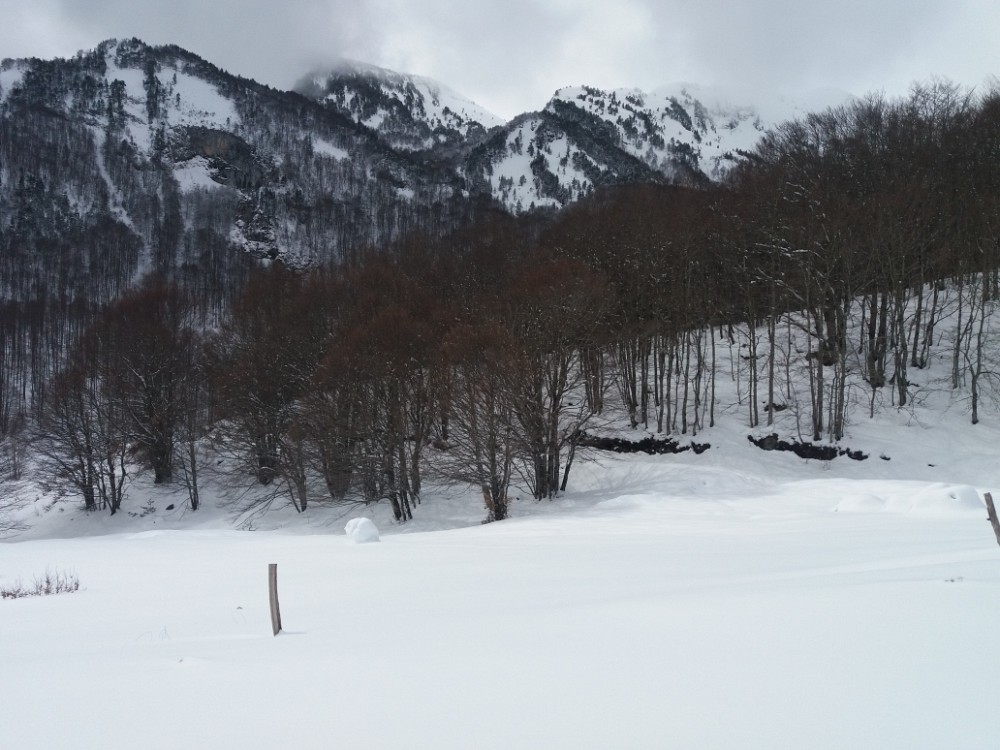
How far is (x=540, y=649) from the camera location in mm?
4633

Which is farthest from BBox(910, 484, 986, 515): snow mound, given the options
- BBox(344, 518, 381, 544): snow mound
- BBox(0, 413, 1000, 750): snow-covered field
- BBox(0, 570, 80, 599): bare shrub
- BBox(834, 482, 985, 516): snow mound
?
BBox(0, 570, 80, 599): bare shrub

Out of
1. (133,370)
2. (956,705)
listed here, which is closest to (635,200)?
(133,370)

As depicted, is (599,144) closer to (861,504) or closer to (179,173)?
(179,173)

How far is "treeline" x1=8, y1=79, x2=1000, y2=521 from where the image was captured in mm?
24766

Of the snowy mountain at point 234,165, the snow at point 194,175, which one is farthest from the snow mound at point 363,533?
the snow at point 194,175

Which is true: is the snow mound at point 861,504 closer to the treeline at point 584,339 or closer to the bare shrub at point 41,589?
the treeline at point 584,339

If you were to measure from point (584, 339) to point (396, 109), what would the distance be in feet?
552

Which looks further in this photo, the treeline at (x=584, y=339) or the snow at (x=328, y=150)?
the snow at (x=328, y=150)

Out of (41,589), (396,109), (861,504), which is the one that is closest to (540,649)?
(41,589)

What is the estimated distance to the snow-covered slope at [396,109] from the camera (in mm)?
161500

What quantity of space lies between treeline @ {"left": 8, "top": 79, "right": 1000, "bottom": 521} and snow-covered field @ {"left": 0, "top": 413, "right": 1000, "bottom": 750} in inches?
544

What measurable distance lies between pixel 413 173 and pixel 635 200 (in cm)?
9142

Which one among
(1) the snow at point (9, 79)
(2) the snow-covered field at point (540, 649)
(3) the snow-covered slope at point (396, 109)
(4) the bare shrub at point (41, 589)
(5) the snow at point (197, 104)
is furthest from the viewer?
(3) the snow-covered slope at point (396, 109)

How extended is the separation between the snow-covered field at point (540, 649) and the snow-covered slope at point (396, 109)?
15329 cm
